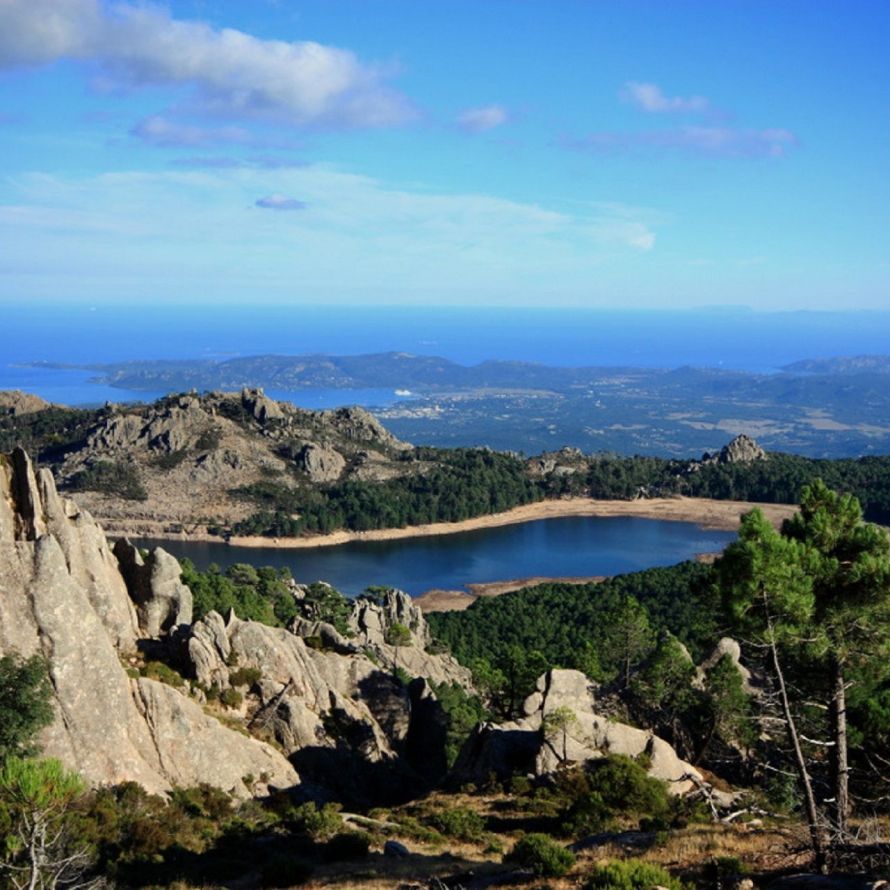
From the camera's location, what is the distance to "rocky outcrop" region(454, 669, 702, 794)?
2769 centimetres

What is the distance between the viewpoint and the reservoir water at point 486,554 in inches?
3972

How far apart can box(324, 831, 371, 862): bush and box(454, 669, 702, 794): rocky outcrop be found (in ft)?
27.1

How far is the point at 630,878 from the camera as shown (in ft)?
43.7

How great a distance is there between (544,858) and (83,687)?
1346 centimetres

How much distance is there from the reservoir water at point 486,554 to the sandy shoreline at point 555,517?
158 cm

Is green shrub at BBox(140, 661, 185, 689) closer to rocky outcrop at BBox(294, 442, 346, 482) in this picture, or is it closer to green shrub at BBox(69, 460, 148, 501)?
green shrub at BBox(69, 460, 148, 501)

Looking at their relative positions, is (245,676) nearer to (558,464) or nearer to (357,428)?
(558,464)

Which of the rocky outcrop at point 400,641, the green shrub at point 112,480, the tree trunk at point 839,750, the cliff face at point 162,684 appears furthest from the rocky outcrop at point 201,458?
the tree trunk at point 839,750

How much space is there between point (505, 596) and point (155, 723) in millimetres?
56700

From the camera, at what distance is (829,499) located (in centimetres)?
1938

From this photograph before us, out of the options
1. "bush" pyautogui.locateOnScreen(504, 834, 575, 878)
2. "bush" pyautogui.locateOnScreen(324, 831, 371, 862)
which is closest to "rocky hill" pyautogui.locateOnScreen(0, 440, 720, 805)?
"bush" pyautogui.locateOnScreen(324, 831, 371, 862)

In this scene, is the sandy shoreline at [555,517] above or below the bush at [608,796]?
below

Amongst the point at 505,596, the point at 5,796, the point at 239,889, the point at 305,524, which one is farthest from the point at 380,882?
the point at 305,524

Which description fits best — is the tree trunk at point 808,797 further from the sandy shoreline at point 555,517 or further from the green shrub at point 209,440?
the green shrub at point 209,440
